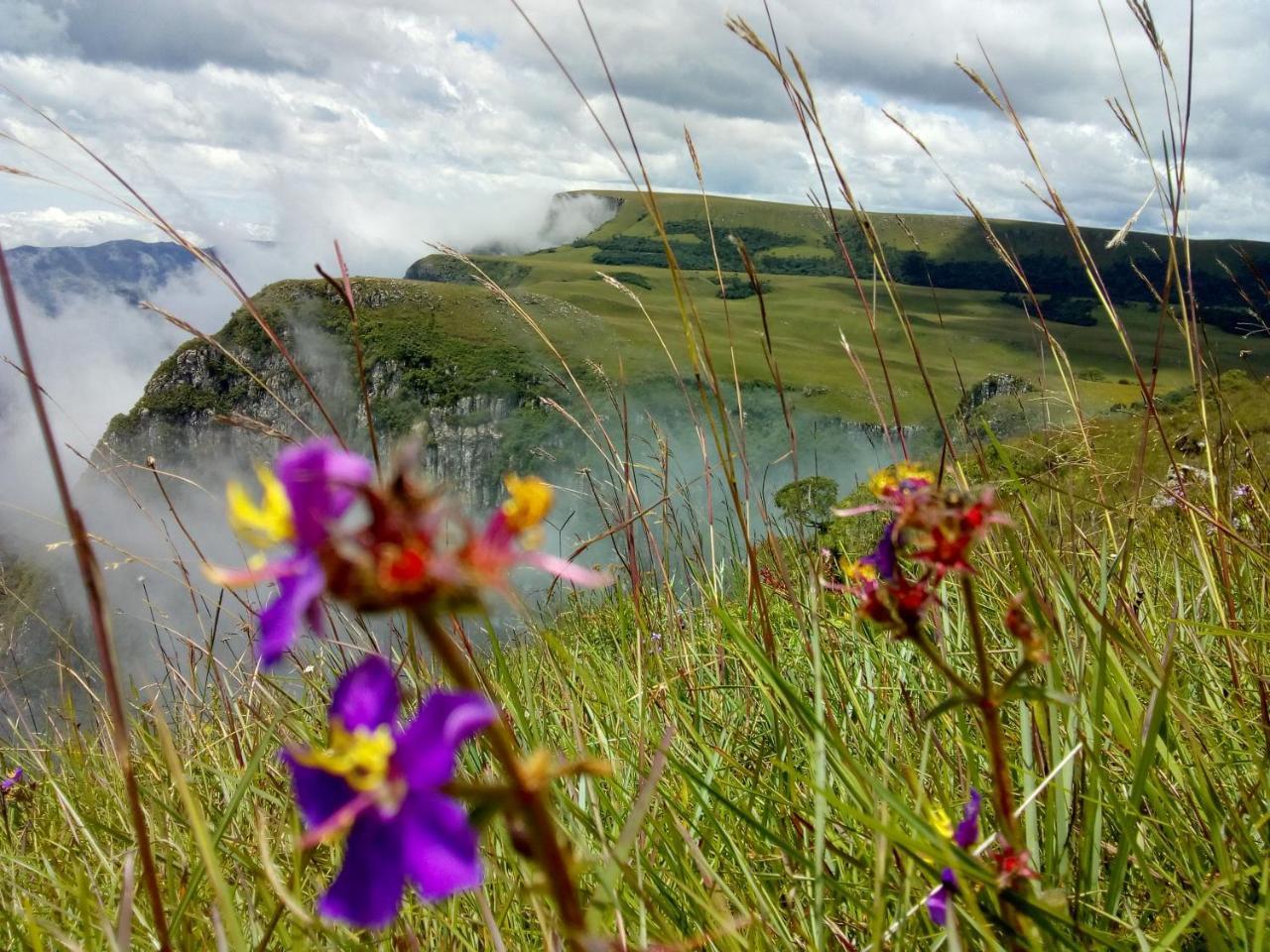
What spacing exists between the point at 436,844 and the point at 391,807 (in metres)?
0.03

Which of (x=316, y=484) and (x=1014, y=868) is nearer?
(x=316, y=484)

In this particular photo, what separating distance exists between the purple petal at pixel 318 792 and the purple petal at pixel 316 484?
16 centimetres

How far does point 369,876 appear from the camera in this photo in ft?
1.79

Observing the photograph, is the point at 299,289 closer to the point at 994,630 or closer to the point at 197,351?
the point at 197,351

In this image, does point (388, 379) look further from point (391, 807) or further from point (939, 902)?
point (391, 807)

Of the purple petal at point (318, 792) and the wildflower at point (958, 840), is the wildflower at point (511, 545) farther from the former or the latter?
the wildflower at point (958, 840)

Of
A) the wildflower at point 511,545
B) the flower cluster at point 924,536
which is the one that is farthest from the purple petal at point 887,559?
the wildflower at point 511,545

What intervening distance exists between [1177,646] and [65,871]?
2777 mm

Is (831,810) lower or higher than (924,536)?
lower

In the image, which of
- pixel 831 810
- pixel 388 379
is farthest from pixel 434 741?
pixel 388 379

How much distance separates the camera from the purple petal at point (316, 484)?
0.50 m

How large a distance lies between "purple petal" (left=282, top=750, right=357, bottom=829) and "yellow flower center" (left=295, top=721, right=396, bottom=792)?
0.03ft

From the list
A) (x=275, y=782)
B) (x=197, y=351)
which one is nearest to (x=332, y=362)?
(x=197, y=351)

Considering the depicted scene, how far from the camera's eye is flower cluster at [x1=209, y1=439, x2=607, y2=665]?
0.48 meters
